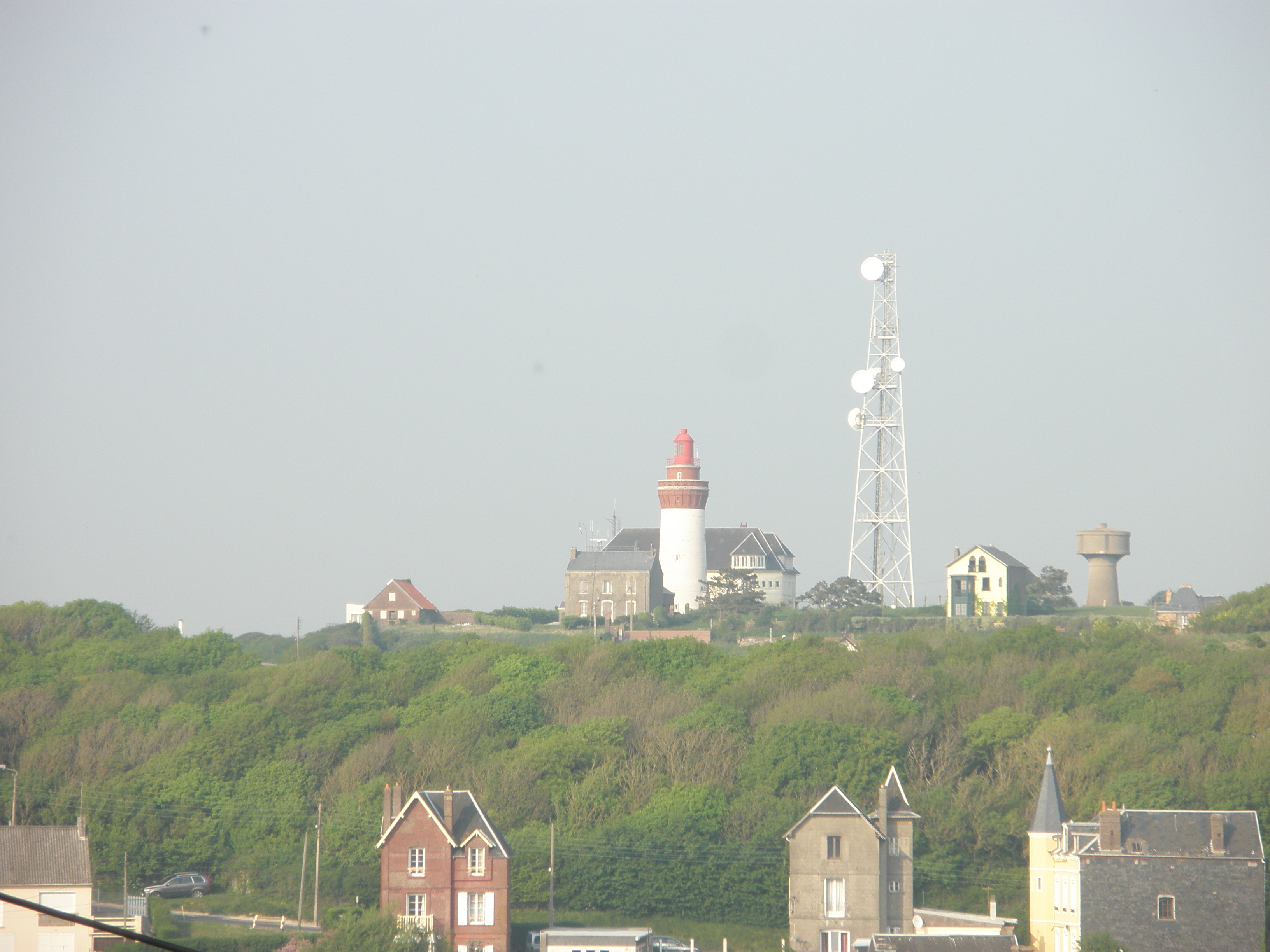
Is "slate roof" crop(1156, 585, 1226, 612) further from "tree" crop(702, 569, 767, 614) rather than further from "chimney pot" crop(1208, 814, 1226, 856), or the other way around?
"chimney pot" crop(1208, 814, 1226, 856)

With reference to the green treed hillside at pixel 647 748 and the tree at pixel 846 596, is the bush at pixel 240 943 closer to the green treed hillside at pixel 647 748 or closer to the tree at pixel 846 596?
the green treed hillside at pixel 647 748

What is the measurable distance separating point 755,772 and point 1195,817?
13.0 m

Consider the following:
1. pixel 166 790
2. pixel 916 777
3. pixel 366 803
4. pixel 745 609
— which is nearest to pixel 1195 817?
pixel 916 777

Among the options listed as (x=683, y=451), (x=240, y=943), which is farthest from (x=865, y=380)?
(x=240, y=943)

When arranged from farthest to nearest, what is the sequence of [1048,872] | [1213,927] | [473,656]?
[473,656] < [1048,872] < [1213,927]

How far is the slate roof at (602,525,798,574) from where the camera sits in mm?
80000

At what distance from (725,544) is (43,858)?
51290 millimetres

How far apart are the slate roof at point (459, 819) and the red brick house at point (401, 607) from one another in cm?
4434

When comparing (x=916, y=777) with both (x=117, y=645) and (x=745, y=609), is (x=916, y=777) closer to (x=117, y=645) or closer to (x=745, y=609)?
(x=745, y=609)

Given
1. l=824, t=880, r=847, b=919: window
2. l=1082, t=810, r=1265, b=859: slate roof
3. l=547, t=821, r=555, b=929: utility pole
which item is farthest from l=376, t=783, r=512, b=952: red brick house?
l=1082, t=810, r=1265, b=859: slate roof

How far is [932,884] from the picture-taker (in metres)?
40.0

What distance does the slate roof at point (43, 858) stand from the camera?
33500 mm

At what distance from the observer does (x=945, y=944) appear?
32.1 m

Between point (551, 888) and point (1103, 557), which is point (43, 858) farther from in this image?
point (1103, 557)
